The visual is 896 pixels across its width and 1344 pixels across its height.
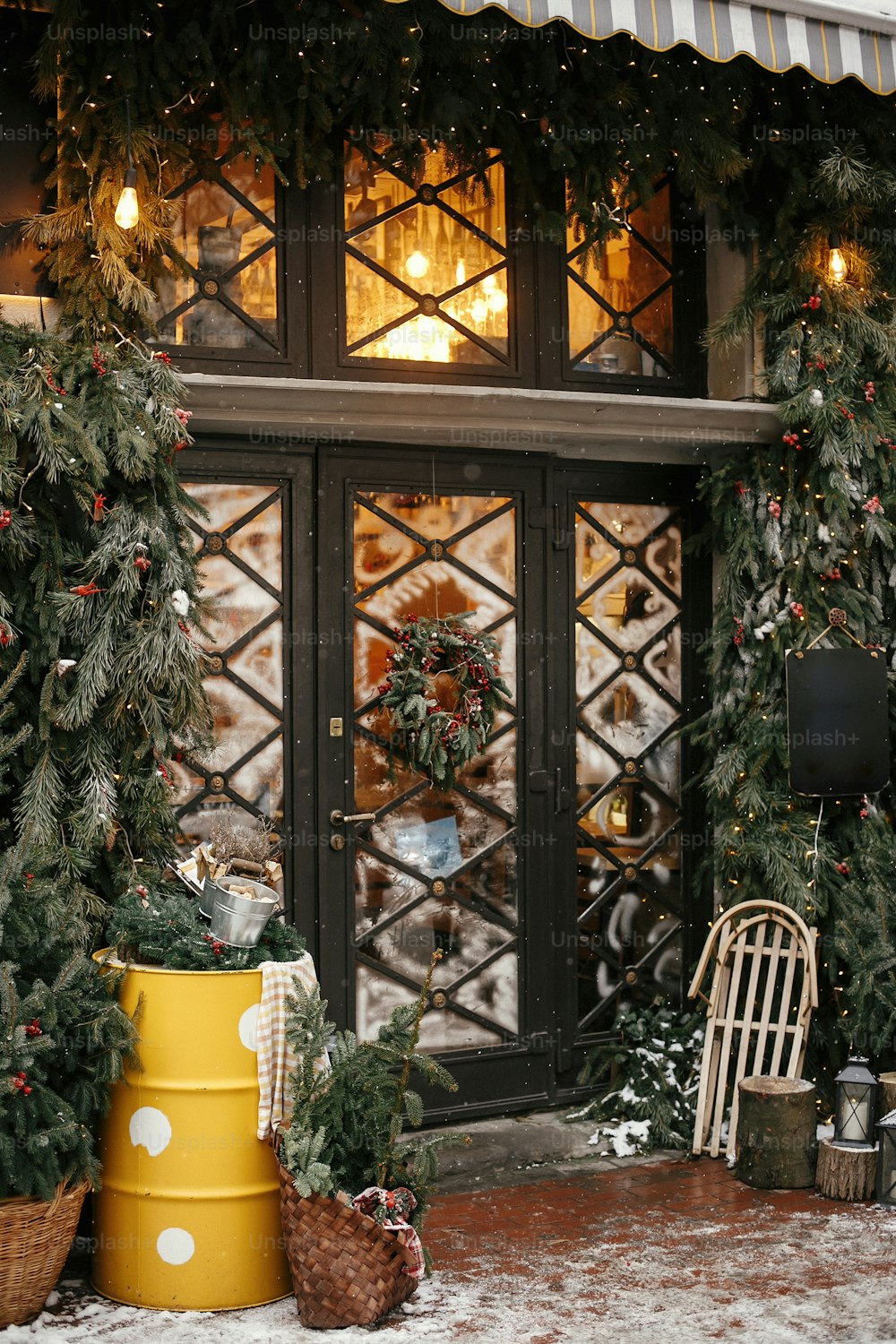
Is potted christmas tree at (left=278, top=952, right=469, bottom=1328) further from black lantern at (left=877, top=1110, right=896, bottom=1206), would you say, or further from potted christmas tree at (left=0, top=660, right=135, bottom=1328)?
black lantern at (left=877, top=1110, right=896, bottom=1206)

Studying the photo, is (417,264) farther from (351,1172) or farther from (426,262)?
(351,1172)

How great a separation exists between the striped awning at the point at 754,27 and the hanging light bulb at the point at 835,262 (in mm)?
807

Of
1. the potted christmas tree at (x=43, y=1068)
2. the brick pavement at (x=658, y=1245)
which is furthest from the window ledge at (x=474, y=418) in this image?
the brick pavement at (x=658, y=1245)

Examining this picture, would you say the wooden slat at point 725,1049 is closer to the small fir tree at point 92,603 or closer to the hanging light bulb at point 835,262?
the small fir tree at point 92,603

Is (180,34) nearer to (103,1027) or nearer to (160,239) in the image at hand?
(160,239)

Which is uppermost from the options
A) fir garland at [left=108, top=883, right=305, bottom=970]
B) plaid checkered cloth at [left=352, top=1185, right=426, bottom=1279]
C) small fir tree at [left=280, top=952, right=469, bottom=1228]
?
fir garland at [left=108, top=883, right=305, bottom=970]

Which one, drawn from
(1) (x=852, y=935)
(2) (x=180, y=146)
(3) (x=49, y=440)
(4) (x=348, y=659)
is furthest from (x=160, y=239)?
(1) (x=852, y=935)

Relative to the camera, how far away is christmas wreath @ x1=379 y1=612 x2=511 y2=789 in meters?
6.71

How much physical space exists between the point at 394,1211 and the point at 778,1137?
2124 mm

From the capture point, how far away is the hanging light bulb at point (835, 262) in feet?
23.8

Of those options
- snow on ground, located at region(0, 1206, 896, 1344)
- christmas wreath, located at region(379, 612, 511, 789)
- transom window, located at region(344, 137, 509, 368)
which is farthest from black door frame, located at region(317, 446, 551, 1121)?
snow on ground, located at region(0, 1206, 896, 1344)

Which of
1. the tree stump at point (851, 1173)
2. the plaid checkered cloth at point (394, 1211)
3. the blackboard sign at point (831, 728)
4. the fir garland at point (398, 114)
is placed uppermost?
the fir garland at point (398, 114)

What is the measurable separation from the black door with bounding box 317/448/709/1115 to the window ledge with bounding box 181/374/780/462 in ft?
0.50

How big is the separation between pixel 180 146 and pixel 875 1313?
521 centimetres
